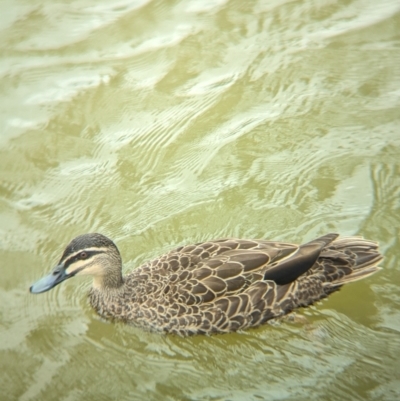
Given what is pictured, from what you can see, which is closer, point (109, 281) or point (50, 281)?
point (50, 281)

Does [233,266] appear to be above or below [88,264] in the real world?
below

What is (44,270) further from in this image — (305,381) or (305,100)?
(305,100)

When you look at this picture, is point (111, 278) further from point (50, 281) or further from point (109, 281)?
point (50, 281)

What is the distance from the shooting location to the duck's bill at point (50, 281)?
21.7ft

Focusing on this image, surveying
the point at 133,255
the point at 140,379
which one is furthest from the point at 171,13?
the point at 140,379

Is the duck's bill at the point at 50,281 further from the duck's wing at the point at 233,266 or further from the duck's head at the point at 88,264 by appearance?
the duck's wing at the point at 233,266

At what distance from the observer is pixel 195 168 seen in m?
8.46

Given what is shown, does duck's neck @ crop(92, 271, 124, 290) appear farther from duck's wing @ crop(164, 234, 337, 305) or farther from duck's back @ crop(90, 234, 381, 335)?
duck's wing @ crop(164, 234, 337, 305)

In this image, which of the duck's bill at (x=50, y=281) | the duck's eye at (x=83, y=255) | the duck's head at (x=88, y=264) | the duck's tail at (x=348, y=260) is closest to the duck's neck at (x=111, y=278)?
the duck's head at (x=88, y=264)

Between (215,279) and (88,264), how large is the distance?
4.06 feet

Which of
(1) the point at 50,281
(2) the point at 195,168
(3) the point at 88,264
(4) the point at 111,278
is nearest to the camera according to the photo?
(1) the point at 50,281

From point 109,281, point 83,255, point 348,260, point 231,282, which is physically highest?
point 83,255

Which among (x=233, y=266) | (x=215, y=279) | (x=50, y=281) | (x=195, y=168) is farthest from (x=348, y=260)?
(x=50, y=281)

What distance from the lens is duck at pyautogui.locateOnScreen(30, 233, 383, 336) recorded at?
6.66 m
